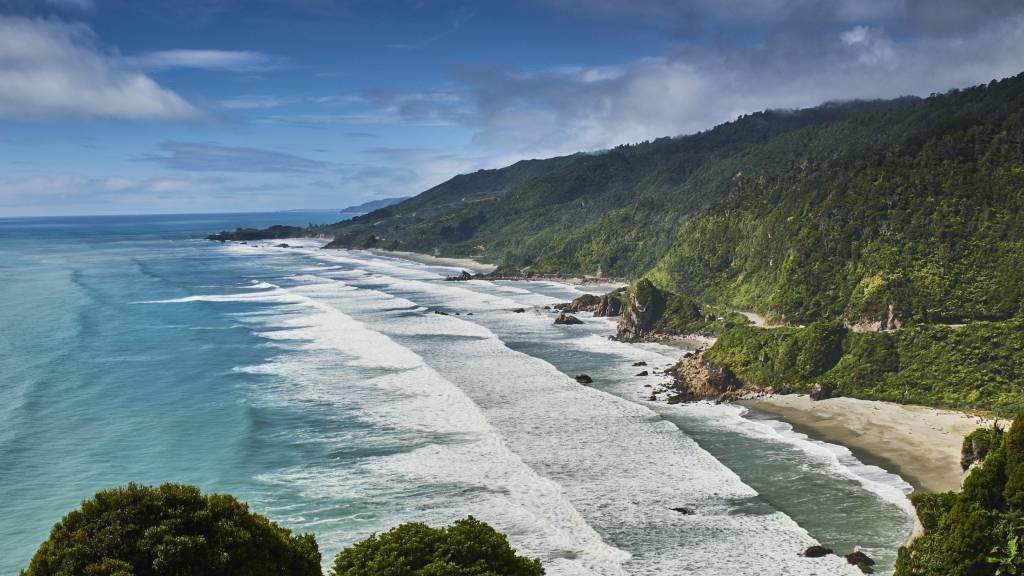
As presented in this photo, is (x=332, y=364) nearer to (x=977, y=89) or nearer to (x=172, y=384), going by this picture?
(x=172, y=384)

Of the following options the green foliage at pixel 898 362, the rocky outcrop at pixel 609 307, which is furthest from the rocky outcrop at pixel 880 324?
the rocky outcrop at pixel 609 307

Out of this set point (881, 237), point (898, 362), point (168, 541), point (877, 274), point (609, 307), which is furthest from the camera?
point (609, 307)

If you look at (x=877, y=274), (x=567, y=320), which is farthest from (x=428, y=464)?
(x=567, y=320)

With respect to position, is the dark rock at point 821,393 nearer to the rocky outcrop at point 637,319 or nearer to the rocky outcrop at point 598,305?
the rocky outcrop at point 637,319

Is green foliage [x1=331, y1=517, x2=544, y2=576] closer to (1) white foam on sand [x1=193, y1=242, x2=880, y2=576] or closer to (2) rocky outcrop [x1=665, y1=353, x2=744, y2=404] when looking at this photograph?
(1) white foam on sand [x1=193, y1=242, x2=880, y2=576]

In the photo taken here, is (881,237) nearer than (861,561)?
No

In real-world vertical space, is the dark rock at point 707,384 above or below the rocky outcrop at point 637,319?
below

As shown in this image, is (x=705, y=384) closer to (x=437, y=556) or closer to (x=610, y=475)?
(x=610, y=475)

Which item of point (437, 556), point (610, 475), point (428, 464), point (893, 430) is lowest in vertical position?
point (428, 464)
